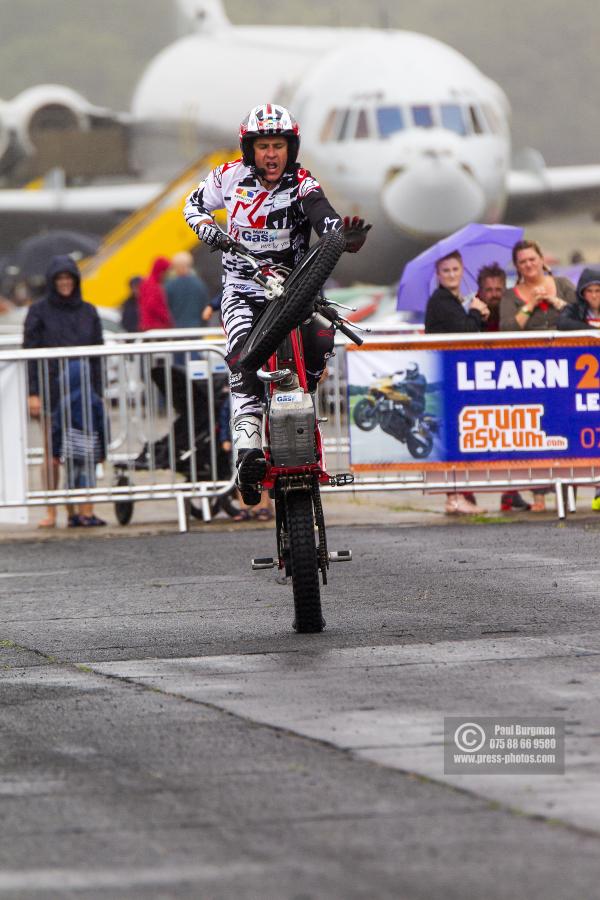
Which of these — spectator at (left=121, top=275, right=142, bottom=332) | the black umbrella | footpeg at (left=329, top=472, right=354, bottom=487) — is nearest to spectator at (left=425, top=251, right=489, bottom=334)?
footpeg at (left=329, top=472, right=354, bottom=487)

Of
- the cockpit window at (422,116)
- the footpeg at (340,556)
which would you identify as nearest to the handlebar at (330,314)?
the footpeg at (340,556)

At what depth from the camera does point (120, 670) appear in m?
7.04

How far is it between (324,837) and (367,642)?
2994mm

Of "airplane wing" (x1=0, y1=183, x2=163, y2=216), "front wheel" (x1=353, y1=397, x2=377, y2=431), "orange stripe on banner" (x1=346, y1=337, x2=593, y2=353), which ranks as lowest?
"front wheel" (x1=353, y1=397, x2=377, y2=431)

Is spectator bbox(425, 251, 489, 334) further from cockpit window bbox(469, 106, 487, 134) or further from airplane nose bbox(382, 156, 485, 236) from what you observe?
cockpit window bbox(469, 106, 487, 134)

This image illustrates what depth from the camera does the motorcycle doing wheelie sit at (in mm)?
7723

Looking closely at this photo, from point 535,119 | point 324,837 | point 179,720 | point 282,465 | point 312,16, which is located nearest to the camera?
point 324,837

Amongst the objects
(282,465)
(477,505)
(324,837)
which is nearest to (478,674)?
(282,465)

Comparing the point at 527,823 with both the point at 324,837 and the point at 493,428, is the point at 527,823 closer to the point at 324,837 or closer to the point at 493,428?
the point at 324,837

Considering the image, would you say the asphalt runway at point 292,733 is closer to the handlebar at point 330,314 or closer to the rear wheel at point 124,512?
the handlebar at point 330,314

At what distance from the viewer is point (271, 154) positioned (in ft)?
26.6

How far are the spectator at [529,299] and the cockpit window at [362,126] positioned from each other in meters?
17.9

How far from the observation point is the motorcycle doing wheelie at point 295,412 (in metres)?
7.72

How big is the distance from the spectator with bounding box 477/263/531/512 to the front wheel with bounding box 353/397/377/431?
1.05m
